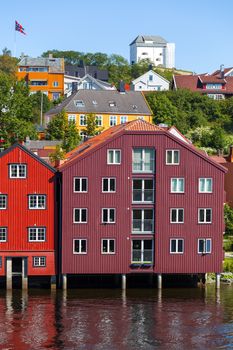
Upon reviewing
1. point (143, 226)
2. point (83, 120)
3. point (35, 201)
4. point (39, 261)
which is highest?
point (83, 120)

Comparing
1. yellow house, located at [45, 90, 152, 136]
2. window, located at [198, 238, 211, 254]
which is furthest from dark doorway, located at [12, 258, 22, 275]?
yellow house, located at [45, 90, 152, 136]

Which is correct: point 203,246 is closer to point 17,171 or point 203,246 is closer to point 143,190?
point 143,190

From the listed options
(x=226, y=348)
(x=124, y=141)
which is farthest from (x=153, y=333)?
(x=124, y=141)

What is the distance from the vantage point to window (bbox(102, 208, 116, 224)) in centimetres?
6912

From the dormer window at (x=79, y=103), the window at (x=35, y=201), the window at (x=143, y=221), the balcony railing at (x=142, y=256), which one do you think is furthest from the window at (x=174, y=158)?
the dormer window at (x=79, y=103)

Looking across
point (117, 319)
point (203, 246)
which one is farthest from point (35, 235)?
point (203, 246)

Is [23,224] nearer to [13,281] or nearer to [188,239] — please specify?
[13,281]

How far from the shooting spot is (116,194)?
2721 inches

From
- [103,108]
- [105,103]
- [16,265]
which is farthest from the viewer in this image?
[105,103]

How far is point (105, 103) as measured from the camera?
416ft

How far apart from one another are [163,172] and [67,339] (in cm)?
1890

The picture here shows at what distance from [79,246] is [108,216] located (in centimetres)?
323

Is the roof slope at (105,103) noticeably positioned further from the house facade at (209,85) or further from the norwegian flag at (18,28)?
the house facade at (209,85)

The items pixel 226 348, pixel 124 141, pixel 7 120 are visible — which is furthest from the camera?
pixel 7 120
